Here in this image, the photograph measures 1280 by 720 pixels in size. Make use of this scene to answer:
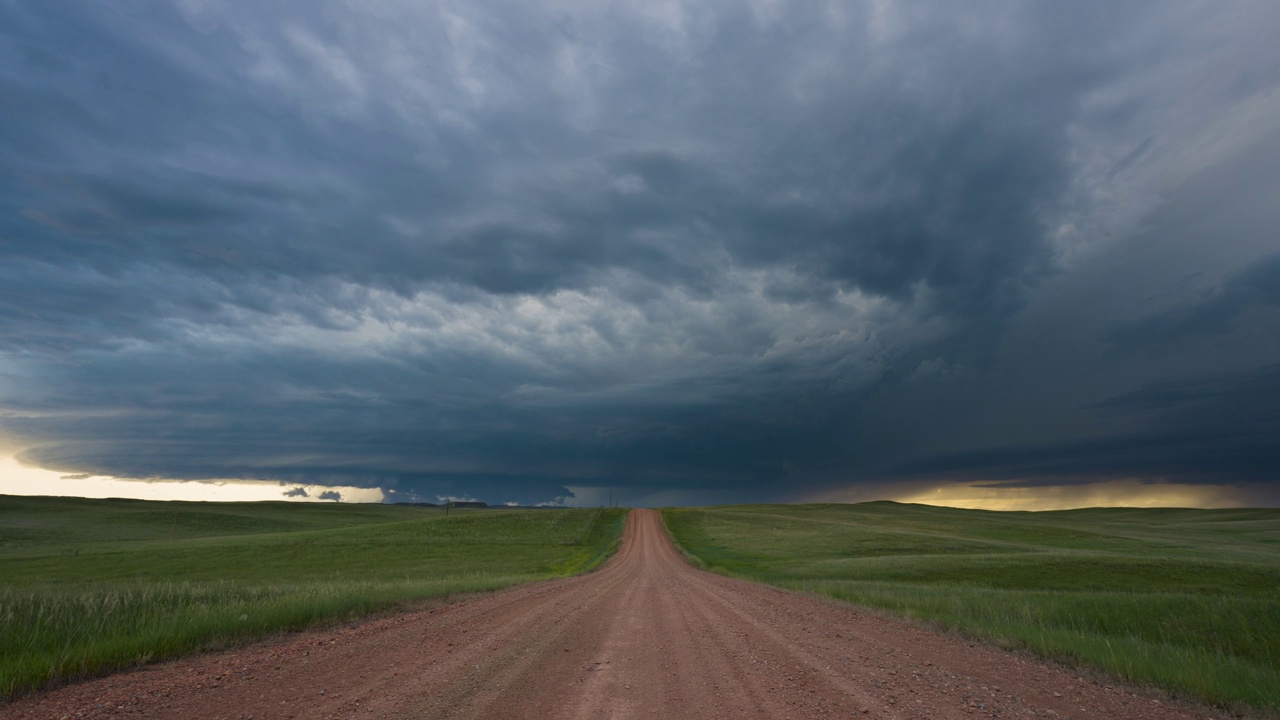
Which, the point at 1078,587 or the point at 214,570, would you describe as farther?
the point at 214,570

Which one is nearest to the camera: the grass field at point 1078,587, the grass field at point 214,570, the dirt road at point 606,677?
the dirt road at point 606,677

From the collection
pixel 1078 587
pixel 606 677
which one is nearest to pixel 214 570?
pixel 606 677

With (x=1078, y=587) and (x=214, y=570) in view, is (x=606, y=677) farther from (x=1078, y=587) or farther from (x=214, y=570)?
(x=214, y=570)

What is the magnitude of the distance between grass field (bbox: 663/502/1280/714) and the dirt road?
1889 mm

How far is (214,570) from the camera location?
41.1 meters

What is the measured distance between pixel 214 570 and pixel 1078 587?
4850 cm

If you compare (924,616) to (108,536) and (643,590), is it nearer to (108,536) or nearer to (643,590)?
(643,590)

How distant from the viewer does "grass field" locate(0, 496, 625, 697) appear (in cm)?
1159

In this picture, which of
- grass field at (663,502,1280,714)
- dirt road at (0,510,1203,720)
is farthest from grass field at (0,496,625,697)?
grass field at (663,502,1280,714)

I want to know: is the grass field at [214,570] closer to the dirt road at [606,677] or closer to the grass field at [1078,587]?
the dirt road at [606,677]

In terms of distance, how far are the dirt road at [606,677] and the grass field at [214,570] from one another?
51.4 inches

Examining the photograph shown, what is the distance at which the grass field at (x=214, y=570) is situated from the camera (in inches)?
456

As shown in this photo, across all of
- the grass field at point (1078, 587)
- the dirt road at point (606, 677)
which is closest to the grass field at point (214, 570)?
the dirt road at point (606, 677)

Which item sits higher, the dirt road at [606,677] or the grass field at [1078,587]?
the dirt road at [606,677]
